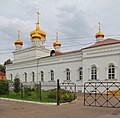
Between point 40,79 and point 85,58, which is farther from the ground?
point 85,58

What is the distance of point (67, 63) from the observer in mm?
28812

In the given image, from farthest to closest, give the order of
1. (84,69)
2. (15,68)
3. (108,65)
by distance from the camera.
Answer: (15,68) → (84,69) → (108,65)

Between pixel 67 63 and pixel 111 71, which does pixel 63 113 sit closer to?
pixel 111 71

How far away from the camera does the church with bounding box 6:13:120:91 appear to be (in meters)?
23.2

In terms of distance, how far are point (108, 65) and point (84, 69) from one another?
10.9ft

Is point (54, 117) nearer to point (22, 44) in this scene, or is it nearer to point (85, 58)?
point (85, 58)

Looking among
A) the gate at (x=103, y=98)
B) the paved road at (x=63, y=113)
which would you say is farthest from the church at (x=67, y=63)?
the paved road at (x=63, y=113)

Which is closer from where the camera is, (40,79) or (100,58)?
(100,58)

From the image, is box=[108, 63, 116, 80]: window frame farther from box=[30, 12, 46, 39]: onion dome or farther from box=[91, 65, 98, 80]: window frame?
box=[30, 12, 46, 39]: onion dome

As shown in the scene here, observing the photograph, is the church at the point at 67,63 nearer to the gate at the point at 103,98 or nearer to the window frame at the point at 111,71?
the window frame at the point at 111,71

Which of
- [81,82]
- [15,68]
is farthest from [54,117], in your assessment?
[15,68]

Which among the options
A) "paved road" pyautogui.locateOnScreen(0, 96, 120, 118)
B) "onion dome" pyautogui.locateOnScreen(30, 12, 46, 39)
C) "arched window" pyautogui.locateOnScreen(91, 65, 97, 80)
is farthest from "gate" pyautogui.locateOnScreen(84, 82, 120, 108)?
"onion dome" pyautogui.locateOnScreen(30, 12, 46, 39)

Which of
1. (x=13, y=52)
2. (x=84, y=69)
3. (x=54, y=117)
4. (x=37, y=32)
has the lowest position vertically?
(x=54, y=117)

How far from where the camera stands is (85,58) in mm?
25453
